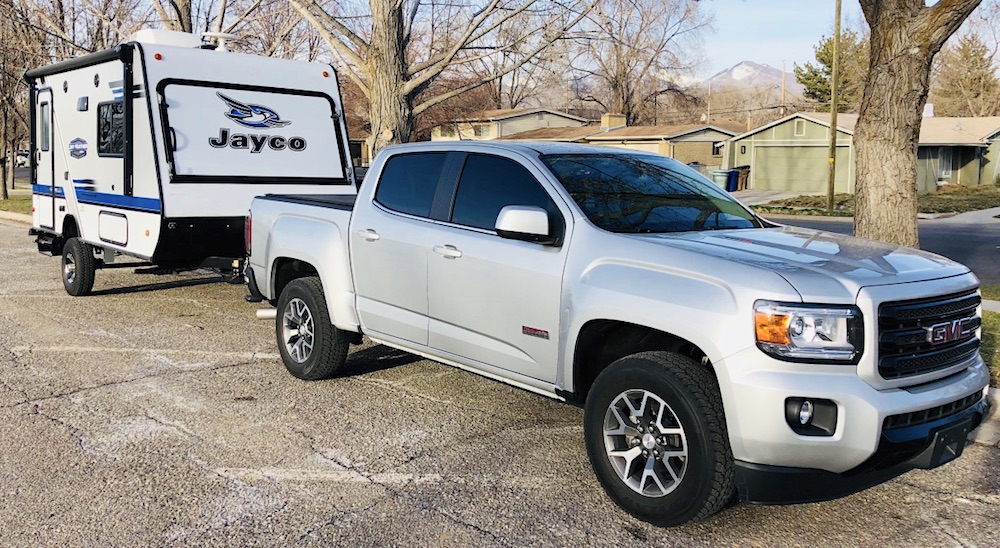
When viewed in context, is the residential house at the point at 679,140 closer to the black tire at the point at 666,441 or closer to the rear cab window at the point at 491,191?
the rear cab window at the point at 491,191

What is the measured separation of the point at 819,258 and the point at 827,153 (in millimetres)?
39463

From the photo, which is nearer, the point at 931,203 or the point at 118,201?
the point at 118,201

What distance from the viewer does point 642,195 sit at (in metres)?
5.32

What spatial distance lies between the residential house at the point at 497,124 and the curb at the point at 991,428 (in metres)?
49.1

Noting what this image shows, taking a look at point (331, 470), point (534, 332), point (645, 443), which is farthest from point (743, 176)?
point (645, 443)

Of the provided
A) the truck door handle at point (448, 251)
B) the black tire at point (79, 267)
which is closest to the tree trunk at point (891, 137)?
the truck door handle at point (448, 251)

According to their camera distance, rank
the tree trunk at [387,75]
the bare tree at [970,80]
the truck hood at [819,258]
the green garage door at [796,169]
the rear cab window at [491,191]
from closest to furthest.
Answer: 1. the truck hood at [819,258]
2. the rear cab window at [491,191]
3. the tree trunk at [387,75]
4. the green garage door at [796,169]
5. the bare tree at [970,80]

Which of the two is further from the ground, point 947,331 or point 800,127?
point 800,127

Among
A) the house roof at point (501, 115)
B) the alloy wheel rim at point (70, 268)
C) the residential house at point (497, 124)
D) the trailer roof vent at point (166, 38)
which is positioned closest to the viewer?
the trailer roof vent at point (166, 38)

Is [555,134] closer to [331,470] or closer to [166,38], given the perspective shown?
[166,38]

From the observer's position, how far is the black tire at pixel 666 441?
158 inches

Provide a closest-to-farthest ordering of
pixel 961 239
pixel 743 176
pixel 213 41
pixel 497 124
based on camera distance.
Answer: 1. pixel 213 41
2. pixel 961 239
3. pixel 743 176
4. pixel 497 124

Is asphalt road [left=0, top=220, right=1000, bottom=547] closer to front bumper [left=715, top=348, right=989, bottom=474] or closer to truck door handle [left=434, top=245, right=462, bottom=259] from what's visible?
front bumper [left=715, top=348, right=989, bottom=474]

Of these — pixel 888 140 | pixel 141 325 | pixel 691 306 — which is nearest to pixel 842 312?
pixel 691 306
